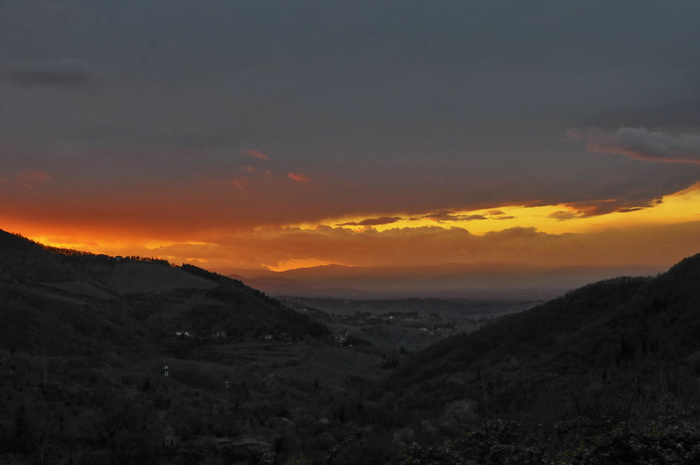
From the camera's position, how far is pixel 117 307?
321 feet

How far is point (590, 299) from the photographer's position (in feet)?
141

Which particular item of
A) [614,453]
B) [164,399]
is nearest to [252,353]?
[164,399]

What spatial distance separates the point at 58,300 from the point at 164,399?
172 feet

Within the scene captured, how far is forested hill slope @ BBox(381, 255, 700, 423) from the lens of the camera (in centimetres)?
2275

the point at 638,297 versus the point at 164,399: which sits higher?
the point at 638,297

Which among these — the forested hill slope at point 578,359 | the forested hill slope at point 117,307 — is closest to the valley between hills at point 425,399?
the forested hill slope at point 578,359

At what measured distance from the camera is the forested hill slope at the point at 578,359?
22.8 meters

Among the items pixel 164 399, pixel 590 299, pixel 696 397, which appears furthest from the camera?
pixel 590 299

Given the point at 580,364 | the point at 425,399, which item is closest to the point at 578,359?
the point at 580,364

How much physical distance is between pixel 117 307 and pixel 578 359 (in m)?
86.3

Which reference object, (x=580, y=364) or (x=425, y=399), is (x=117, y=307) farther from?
(x=580, y=364)

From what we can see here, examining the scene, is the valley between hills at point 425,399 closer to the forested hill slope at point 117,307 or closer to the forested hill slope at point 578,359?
the forested hill slope at point 578,359

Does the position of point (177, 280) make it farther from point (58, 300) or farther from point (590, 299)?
point (590, 299)

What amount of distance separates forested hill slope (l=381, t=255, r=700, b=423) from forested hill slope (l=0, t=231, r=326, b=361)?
1642 inches
